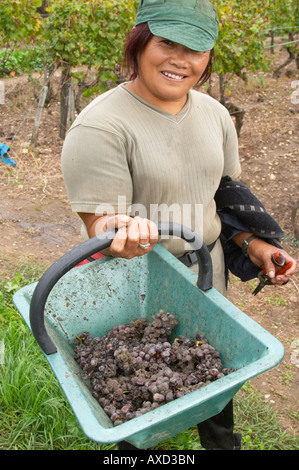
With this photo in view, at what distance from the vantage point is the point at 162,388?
4.21 ft

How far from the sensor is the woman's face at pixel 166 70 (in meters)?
1.49

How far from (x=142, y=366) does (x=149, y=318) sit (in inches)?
12.8

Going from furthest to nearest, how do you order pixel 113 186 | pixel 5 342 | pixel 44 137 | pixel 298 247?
1. pixel 44 137
2. pixel 298 247
3. pixel 5 342
4. pixel 113 186

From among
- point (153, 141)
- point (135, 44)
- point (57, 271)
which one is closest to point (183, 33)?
point (135, 44)

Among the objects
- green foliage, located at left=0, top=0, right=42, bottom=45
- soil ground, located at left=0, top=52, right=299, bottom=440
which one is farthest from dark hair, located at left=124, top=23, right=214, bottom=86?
green foliage, located at left=0, top=0, right=42, bottom=45

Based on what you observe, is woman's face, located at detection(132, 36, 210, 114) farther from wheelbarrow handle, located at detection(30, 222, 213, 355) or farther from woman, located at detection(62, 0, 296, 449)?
→ wheelbarrow handle, located at detection(30, 222, 213, 355)

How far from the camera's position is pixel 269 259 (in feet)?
6.00

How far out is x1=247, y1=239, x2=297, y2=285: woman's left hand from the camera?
1.79 m

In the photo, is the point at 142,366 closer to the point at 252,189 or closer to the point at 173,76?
the point at 173,76

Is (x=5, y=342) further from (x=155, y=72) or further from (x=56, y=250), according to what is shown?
(x=155, y=72)

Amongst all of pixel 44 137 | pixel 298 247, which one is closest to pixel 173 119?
pixel 298 247

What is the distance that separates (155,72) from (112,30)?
12.5 ft

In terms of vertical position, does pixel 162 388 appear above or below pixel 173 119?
below

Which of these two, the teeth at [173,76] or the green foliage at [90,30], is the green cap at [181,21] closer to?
the teeth at [173,76]
